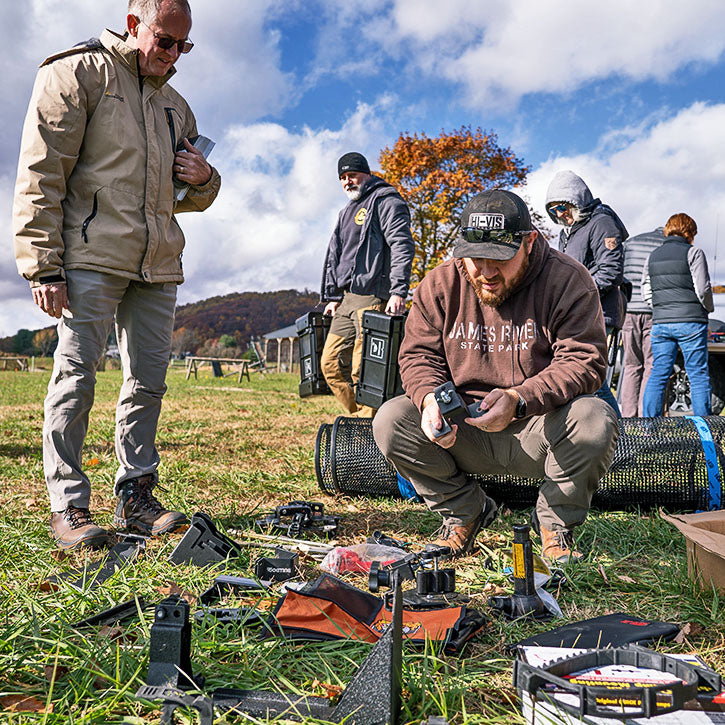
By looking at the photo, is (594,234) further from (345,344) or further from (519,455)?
(519,455)

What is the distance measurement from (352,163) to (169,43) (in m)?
2.68

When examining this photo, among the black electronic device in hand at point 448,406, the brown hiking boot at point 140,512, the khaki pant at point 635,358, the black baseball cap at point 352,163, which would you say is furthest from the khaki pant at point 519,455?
the khaki pant at point 635,358

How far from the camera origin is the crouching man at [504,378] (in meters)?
2.78

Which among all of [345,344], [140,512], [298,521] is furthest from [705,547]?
[345,344]

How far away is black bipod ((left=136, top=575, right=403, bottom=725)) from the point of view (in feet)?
4.87

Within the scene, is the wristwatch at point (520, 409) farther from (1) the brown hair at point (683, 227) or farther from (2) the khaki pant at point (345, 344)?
(1) the brown hair at point (683, 227)

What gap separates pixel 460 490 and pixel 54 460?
189 centimetres

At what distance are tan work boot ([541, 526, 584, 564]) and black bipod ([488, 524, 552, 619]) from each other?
0.60 metres

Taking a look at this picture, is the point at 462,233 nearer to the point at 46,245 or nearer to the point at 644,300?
the point at 46,245

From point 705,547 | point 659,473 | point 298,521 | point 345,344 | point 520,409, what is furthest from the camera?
point 345,344

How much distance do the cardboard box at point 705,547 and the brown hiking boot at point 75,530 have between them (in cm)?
238

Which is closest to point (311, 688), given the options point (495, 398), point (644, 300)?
point (495, 398)

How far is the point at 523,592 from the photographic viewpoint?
2248 mm

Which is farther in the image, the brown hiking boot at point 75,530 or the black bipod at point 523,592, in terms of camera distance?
the brown hiking boot at point 75,530
